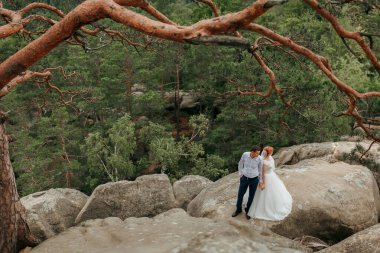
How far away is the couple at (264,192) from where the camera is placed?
303 inches

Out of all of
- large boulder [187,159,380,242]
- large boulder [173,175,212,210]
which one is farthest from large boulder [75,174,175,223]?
Answer: large boulder [187,159,380,242]

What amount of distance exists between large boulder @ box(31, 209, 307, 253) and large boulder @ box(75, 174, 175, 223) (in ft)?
8.75

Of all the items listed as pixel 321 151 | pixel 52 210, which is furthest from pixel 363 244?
pixel 52 210

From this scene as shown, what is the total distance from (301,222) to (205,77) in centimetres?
1658

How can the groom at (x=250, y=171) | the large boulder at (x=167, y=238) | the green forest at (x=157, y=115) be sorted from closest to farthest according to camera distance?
the large boulder at (x=167, y=238), the groom at (x=250, y=171), the green forest at (x=157, y=115)

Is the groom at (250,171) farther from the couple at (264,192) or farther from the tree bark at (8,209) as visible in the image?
the tree bark at (8,209)

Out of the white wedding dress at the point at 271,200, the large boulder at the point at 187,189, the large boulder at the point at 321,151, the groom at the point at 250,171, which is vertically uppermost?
the groom at the point at 250,171

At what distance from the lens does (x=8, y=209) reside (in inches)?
264

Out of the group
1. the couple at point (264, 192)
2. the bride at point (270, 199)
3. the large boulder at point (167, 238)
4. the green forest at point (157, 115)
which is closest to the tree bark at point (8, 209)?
the large boulder at point (167, 238)

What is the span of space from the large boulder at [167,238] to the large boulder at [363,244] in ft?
2.09

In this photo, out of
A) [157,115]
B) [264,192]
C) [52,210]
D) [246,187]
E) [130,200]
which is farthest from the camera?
[157,115]

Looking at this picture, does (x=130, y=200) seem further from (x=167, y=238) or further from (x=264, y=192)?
(x=167, y=238)

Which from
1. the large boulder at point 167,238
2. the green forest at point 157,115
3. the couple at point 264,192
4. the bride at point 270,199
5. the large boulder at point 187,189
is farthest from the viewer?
the green forest at point 157,115

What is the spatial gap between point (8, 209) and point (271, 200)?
495 centimetres
